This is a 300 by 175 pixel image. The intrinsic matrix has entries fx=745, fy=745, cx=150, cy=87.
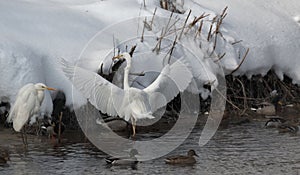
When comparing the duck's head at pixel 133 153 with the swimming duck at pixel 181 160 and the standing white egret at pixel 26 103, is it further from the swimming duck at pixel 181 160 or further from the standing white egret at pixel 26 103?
the standing white egret at pixel 26 103

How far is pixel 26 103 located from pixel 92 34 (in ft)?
8.91

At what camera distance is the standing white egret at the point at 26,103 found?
10016mm

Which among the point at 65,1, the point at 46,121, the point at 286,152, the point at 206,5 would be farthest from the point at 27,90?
the point at 206,5

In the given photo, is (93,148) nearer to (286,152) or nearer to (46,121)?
(46,121)

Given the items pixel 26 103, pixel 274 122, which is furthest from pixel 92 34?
pixel 274 122

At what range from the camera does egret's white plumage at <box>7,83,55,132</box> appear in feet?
Result: 32.9

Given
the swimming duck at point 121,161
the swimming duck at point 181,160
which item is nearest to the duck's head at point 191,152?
the swimming duck at point 181,160

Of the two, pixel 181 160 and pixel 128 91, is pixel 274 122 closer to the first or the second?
pixel 128 91

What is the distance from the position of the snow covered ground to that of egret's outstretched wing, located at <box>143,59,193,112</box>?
3.63 ft

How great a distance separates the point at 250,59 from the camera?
13.8 meters

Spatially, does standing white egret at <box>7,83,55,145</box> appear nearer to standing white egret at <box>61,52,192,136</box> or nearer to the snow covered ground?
standing white egret at <box>61,52,192,136</box>

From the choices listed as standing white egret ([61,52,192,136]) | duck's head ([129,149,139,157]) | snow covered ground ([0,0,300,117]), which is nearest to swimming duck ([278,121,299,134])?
standing white egret ([61,52,192,136])

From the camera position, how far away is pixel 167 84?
1073 centimetres

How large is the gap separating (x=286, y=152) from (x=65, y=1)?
20.0ft
